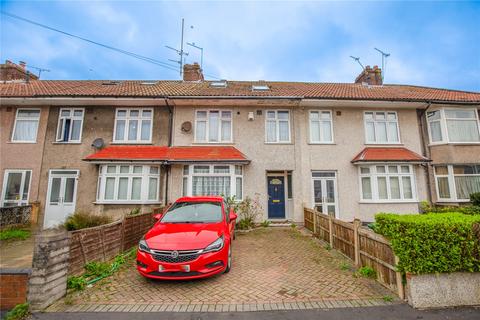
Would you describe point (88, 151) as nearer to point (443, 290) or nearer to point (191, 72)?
point (191, 72)

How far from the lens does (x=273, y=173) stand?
38.8ft

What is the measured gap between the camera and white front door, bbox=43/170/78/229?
35.7ft

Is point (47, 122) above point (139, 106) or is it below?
below

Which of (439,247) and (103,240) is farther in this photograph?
(103,240)

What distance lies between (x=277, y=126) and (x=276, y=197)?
3759 millimetres

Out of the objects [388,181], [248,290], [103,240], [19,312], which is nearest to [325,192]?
[388,181]

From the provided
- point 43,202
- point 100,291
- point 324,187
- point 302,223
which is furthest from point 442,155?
point 43,202

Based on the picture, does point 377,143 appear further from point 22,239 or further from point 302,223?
point 22,239

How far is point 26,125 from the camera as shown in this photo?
1171 centimetres

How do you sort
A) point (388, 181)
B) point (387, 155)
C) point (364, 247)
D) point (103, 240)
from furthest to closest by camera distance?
point (388, 181), point (387, 155), point (103, 240), point (364, 247)

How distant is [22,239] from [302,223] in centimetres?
1182

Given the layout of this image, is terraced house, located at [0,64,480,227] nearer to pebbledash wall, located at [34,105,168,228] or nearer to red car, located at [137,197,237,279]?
pebbledash wall, located at [34,105,168,228]

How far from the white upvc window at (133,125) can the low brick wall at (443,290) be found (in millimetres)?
11470

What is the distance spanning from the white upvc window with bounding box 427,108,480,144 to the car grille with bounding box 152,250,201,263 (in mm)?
13671
